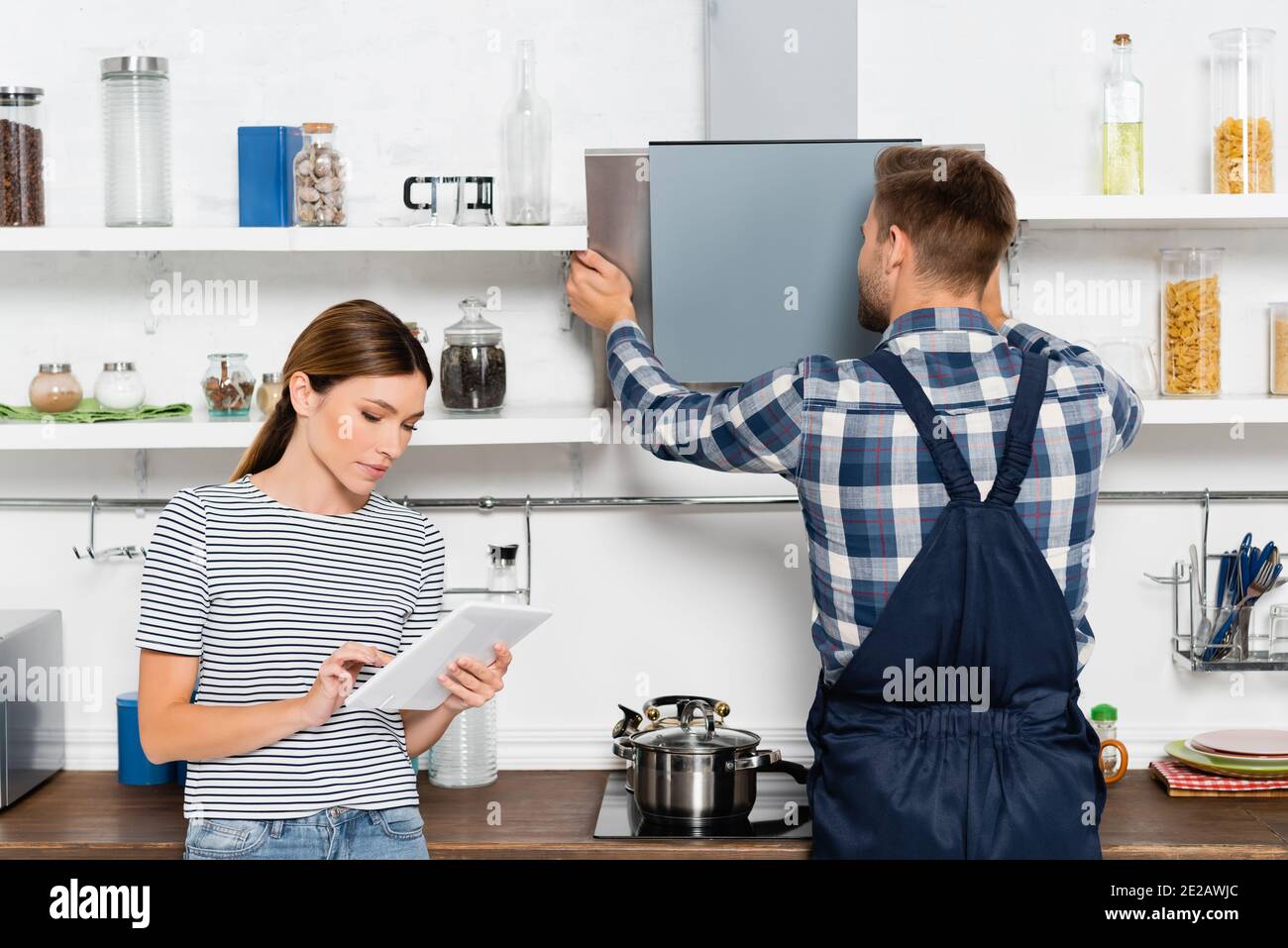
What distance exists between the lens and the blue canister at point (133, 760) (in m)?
2.02

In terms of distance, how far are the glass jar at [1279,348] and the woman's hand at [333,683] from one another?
144 centimetres

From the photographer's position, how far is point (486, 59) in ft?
6.86

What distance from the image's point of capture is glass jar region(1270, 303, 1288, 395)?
2.04 meters

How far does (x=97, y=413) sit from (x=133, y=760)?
53 centimetres

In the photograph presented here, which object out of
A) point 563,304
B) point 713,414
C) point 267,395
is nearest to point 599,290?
point 563,304

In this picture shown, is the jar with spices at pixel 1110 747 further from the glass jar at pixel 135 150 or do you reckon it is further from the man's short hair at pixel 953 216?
the glass jar at pixel 135 150

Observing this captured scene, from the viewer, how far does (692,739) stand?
186 centimetres

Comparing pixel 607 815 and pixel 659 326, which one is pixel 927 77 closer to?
pixel 659 326

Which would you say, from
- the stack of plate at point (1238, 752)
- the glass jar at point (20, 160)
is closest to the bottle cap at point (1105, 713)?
the stack of plate at point (1238, 752)

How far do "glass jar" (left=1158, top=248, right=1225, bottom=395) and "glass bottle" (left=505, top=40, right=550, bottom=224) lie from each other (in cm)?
95

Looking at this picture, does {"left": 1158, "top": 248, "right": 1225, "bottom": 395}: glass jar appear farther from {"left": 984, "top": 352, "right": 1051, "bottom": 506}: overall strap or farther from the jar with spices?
{"left": 984, "top": 352, "right": 1051, "bottom": 506}: overall strap

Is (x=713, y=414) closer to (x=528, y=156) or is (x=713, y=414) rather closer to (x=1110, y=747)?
(x=528, y=156)

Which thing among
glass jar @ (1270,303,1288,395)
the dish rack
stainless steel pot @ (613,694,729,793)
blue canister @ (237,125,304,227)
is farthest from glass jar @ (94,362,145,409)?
glass jar @ (1270,303,1288,395)

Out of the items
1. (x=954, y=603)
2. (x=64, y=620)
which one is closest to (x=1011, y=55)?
(x=954, y=603)
